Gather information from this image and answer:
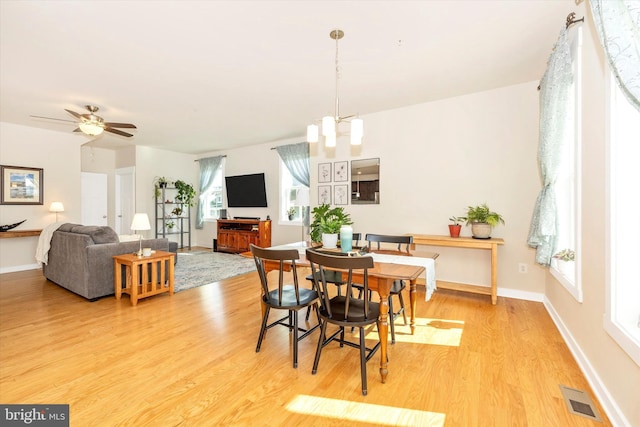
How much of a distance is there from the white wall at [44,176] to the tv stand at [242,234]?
2.89 metres

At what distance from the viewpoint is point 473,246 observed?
136 inches

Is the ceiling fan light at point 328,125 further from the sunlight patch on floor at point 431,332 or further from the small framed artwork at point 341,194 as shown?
the small framed artwork at point 341,194

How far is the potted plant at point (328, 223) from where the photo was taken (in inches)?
102

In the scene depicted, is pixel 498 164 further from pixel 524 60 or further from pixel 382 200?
pixel 382 200

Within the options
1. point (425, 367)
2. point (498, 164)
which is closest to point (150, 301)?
point (425, 367)

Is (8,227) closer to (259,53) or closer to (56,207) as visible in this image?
(56,207)

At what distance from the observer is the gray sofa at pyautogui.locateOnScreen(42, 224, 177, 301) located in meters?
3.49

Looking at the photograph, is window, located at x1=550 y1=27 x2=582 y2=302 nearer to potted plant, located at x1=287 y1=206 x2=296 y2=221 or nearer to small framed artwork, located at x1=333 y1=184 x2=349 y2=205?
small framed artwork, located at x1=333 y1=184 x2=349 y2=205

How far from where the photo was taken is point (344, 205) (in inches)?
197

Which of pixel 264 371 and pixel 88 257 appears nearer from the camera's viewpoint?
pixel 264 371

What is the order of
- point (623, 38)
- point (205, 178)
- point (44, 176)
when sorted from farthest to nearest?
point (205, 178) < point (44, 176) < point (623, 38)

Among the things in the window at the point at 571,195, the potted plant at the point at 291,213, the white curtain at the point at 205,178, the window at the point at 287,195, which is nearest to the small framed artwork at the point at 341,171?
the window at the point at 287,195

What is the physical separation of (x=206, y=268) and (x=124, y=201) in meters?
3.91

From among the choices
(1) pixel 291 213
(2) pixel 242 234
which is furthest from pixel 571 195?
(2) pixel 242 234
